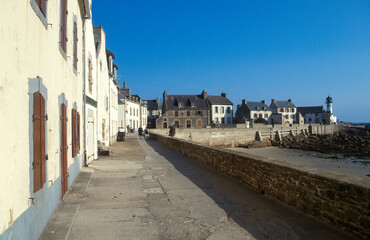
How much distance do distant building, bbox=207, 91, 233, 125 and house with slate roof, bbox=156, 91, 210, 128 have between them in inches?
81.2

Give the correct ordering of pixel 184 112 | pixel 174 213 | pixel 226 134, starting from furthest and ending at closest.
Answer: pixel 184 112
pixel 226 134
pixel 174 213

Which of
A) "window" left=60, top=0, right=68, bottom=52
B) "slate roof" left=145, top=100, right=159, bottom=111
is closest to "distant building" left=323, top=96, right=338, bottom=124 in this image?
"slate roof" left=145, top=100, right=159, bottom=111

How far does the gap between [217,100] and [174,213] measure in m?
64.6

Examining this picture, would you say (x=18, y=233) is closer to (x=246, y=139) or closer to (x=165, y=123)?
(x=246, y=139)

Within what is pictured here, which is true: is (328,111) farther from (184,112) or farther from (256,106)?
(184,112)

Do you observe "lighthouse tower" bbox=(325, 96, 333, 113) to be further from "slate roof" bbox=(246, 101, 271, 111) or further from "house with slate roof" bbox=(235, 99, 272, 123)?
"slate roof" bbox=(246, 101, 271, 111)

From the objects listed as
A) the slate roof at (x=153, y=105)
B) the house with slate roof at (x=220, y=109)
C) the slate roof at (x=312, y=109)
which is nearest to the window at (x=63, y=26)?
the house with slate roof at (x=220, y=109)

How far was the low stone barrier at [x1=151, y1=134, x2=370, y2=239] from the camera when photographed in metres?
4.14

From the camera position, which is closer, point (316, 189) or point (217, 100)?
point (316, 189)

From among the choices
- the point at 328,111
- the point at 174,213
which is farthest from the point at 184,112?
the point at 174,213

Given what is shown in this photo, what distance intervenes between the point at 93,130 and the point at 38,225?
27.5ft

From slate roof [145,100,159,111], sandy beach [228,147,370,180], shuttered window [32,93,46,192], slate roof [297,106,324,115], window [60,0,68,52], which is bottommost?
sandy beach [228,147,370,180]

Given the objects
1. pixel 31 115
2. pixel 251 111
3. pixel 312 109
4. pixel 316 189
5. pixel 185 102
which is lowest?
pixel 316 189

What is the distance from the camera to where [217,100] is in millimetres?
69188
